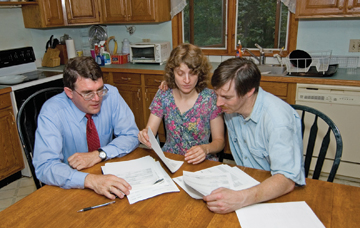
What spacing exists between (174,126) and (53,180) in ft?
2.70

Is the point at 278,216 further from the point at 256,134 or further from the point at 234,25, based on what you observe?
the point at 234,25

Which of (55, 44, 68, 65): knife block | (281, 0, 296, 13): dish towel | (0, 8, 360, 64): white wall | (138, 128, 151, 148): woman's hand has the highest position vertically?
(281, 0, 296, 13): dish towel

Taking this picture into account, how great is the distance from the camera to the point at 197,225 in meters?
1.02

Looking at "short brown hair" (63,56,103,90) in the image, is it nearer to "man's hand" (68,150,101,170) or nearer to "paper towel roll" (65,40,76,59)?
"man's hand" (68,150,101,170)

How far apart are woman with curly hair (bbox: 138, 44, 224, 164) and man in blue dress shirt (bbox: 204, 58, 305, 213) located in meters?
0.23

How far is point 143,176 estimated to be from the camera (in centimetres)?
133

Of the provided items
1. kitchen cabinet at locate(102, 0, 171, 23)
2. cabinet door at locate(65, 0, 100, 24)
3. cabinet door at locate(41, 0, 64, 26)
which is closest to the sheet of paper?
kitchen cabinet at locate(102, 0, 171, 23)

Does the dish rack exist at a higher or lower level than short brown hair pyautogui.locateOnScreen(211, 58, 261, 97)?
lower

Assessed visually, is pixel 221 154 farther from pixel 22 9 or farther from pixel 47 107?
pixel 22 9

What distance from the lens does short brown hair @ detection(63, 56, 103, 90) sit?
1.51 m

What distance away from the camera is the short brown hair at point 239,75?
131 centimetres

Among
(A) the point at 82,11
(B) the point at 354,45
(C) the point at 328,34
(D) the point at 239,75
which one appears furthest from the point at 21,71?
(B) the point at 354,45

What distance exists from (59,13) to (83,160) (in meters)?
2.60

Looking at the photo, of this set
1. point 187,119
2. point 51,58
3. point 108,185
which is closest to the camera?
point 108,185
